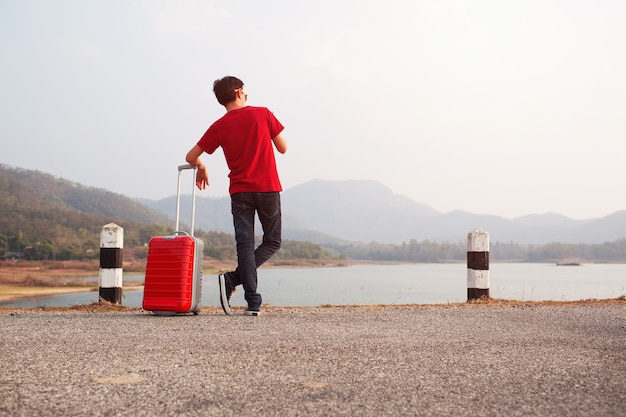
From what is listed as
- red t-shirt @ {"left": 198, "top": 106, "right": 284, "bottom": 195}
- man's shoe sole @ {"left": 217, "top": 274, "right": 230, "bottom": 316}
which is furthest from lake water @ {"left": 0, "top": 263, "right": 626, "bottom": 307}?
red t-shirt @ {"left": 198, "top": 106, "right": 284, "bottom": 195}

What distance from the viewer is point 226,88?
5887 mm

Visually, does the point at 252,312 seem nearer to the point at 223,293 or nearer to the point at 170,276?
the point at 223,293

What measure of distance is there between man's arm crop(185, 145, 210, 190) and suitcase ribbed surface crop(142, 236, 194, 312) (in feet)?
2.12

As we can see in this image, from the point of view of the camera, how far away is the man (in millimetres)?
5605

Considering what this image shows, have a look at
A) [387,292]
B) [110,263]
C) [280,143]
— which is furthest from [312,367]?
[387,292]

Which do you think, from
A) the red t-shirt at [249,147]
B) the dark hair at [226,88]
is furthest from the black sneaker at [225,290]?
the dark hair at [226,88]

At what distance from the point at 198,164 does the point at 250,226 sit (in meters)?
0.93

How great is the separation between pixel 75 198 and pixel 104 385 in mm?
210483

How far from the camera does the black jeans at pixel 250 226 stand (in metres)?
5.61


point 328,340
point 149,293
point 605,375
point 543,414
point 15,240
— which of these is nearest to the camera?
point 543,414

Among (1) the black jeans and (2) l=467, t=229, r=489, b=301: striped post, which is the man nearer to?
(1) the black jeans

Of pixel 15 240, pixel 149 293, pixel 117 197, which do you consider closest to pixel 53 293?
pixel 15 240

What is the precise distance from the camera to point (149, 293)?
576cm

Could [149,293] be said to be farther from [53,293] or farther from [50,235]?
[50,235]
